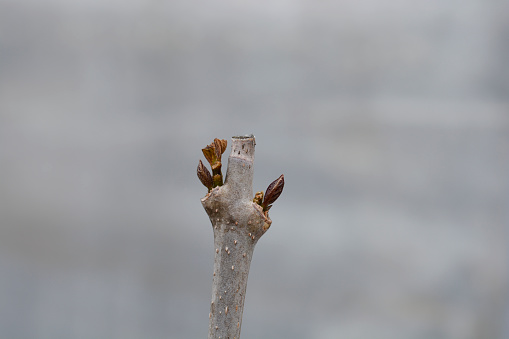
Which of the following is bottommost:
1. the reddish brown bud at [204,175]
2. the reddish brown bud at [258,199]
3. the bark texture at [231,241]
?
the bark texture at [231,241]

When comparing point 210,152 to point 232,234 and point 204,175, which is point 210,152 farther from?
point 232,234

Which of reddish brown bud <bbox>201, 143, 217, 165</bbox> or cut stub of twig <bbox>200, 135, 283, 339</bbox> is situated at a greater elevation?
reddish brown bud <bbox>201, 143, 217, 165</bbox>

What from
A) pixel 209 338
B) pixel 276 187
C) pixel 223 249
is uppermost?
pixel 276 187

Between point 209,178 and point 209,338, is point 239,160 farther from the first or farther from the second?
point 209,338

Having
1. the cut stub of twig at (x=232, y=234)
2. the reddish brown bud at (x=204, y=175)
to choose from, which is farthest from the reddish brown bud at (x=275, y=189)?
the reddish brown bud at (x=204, y=175)

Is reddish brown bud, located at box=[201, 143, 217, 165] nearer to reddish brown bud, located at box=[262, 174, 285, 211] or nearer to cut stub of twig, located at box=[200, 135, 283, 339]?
cut stub of twig, located at box=[200, 135, 283, 339]

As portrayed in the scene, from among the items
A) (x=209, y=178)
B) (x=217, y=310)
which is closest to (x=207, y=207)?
(x=209, y=178)

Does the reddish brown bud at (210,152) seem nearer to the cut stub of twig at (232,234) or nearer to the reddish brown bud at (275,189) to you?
the cut stub of twig at (232,234)

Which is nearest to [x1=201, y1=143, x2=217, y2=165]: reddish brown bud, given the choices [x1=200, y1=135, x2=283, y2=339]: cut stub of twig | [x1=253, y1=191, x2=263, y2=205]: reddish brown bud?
[x1=200, y1=135, x2=283, y2=339]: cut stub of twig
